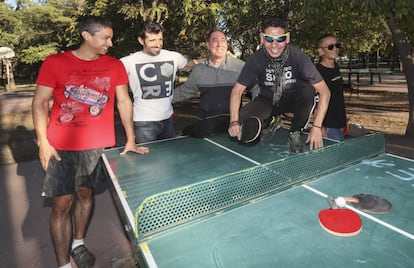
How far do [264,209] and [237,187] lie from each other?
0.28 metres

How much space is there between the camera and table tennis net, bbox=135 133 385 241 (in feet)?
6.68

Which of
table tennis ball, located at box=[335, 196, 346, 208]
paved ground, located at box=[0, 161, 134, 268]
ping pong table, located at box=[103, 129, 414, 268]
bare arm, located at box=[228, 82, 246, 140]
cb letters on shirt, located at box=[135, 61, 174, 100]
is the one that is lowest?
paved ground, located at box=[0, 161, 134, 268]

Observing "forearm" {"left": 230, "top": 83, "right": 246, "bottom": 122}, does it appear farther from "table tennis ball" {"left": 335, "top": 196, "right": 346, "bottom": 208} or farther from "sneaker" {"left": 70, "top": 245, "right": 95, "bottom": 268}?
"sneaker" {"left": 70, "top": 245, "right": 95, "bottom": 268}

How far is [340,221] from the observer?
1924 millimetres

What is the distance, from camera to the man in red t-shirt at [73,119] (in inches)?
111

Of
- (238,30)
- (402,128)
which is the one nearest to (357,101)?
(402,128)

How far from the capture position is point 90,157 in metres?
3.13

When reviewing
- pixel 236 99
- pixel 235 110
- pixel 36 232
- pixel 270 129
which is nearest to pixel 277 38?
pixel 236 99

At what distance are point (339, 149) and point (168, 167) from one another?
5.98 ft

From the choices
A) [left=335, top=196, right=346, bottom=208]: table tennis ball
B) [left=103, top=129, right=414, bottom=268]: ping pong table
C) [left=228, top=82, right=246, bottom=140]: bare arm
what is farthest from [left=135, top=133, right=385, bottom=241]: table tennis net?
[left=228, top=82, right=246, bottom=140]: bare arm

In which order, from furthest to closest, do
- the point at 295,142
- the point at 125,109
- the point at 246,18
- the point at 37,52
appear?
the point at 37,52
the point at 246,18
the point at 295,142
the point at 125,109

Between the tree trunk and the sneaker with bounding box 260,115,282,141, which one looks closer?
the sneaker with bounding box 260,115,282,141

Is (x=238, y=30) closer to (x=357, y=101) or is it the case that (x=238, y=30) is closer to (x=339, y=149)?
(x=357, y=101)

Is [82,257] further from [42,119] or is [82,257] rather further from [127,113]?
[127,113]
